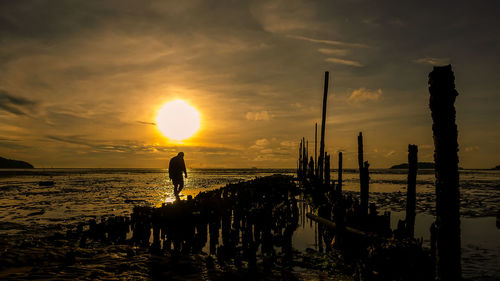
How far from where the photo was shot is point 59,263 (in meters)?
8.30

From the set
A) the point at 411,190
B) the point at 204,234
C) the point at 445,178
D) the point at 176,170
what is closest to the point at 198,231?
the point at 204,234

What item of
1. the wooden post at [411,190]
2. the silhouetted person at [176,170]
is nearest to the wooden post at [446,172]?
the wooden post at [411,190]

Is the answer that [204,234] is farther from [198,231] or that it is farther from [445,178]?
[445,178]

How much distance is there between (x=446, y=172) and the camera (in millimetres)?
5438

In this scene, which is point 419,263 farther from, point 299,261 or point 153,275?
point 153,275

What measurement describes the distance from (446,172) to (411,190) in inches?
197

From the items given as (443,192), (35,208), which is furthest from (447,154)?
(35,208)

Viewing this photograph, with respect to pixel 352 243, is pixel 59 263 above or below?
below

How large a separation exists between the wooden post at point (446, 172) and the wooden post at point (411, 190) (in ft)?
13.5

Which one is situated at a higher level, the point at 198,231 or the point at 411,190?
the point at 411,190

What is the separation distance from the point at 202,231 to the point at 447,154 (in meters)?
7.39

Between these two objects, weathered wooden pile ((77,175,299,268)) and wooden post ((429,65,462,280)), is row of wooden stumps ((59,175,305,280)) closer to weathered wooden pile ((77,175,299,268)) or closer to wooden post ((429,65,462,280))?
weathered wooden pile ((77,175,299,268))

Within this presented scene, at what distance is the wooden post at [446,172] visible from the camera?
17.0 feet

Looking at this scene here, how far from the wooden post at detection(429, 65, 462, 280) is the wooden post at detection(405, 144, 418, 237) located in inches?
162
